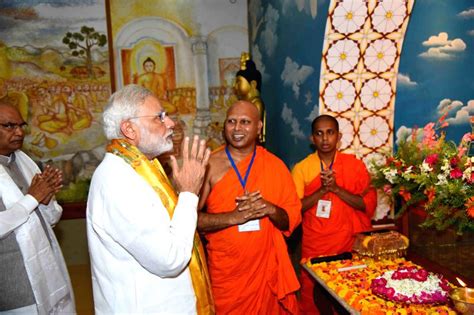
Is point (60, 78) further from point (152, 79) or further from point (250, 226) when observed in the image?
point (250, 226)

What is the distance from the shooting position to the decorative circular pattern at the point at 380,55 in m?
4.41

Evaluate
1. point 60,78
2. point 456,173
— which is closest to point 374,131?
point 456,173

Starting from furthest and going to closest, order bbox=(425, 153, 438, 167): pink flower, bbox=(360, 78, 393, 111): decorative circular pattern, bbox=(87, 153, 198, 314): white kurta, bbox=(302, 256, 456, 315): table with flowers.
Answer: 1. bbox=(360, 78, 393, 111): decorative circular pattern
2. bbox=(425, 153, 438, 167): pink flower
3. bbox=(302, 256, 456, 315): table with flowers
4. bbox=(87, 153, 198, 314): white kurta

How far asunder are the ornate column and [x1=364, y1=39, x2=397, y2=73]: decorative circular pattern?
12.0 feet

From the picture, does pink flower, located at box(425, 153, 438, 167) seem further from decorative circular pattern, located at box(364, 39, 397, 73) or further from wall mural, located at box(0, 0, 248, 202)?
wall mural, located at box(0, 0, 248, 202)

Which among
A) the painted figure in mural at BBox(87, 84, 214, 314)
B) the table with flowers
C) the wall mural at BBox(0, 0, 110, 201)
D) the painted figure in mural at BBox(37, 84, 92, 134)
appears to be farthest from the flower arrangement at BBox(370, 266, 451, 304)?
A: the painted figure in mural at BBox(37, 84, 92, 134)

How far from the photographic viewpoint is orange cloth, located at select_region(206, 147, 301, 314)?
3232mm

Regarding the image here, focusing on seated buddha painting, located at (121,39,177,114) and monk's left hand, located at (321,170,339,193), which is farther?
seated buddha painting, located at (121,39,177,114)

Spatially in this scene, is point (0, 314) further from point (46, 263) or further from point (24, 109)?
point (24, 109)

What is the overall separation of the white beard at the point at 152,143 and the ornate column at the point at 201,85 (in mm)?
5428

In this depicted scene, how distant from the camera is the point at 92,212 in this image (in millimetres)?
2074

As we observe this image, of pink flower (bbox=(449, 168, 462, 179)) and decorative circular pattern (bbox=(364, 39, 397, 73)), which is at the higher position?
decorative circular pattern (bbox=(364, 39, 397, 73))

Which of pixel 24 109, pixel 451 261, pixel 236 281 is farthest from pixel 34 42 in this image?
pixel 451 261

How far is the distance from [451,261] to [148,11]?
247 inches
